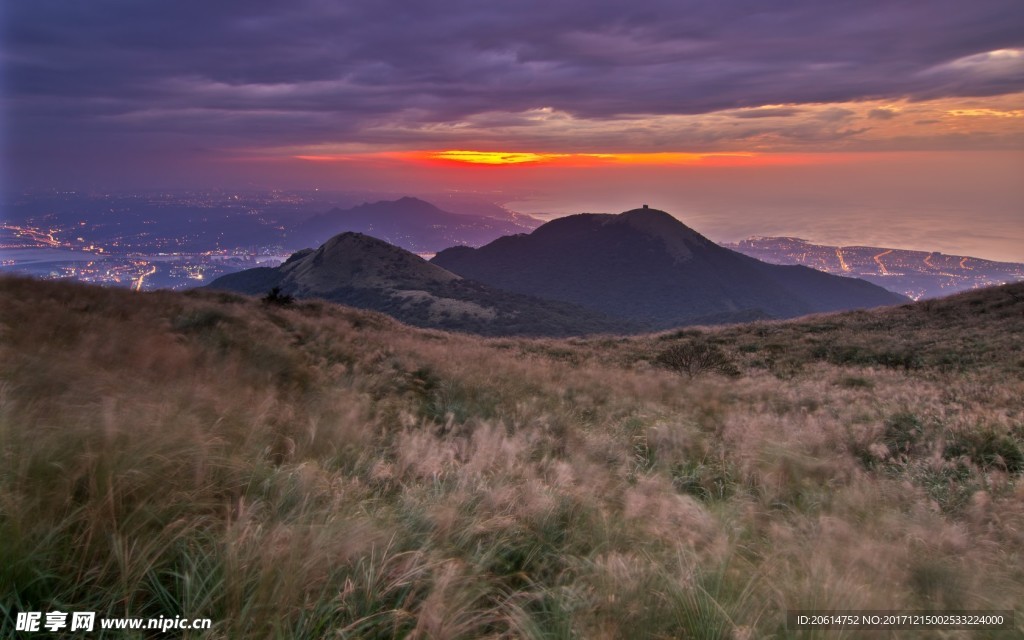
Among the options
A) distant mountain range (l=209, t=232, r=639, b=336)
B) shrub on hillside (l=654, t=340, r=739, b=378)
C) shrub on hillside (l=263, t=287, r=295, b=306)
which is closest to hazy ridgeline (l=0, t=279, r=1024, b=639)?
shrub on hillside (l=654, t=340, r=739, b=378)

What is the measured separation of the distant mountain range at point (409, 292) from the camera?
319 feet

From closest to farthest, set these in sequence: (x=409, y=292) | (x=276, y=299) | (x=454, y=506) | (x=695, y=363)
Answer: (x=454, y=506)
(x=695, y=363)
(x=276, y=299)
(x=409, y=292)

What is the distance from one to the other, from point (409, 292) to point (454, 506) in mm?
118497

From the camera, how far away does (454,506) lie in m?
3.24

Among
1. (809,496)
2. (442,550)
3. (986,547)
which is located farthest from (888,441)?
(442,550)

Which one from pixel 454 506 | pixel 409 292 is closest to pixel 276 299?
pixel 454 506

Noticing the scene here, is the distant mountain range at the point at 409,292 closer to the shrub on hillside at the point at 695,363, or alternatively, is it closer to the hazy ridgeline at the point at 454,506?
the shrub on hillside at the point at 695,363
